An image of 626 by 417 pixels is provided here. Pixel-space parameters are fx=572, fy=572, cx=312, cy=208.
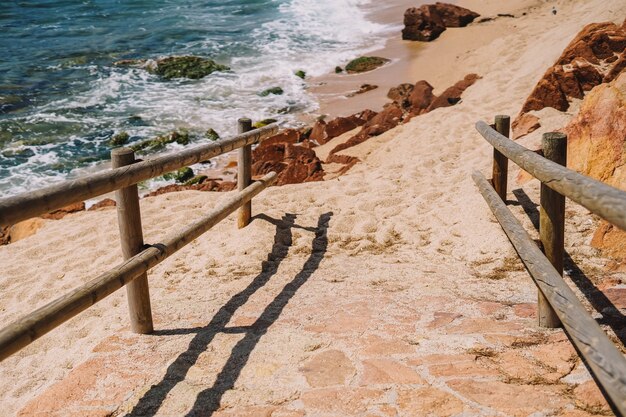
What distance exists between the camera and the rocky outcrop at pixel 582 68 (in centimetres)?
773

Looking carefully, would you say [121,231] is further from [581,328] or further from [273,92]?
[273,92]

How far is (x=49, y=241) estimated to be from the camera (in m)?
6.52

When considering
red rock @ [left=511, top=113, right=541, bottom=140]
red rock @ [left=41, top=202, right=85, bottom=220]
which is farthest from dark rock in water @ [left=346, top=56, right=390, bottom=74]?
red rock @ [left=41, top=202, right=85, bottom=220]

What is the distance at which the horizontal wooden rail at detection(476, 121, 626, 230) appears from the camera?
2156mm

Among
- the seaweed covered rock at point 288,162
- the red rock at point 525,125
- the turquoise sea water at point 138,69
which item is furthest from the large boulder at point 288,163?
the turquoise sea water at point 138,69

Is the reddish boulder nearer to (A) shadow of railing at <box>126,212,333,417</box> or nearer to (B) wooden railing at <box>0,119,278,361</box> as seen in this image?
(A) shadow of railing at <box>126,212,333,417</box>

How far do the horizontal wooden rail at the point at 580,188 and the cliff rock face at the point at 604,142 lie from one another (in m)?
1.18

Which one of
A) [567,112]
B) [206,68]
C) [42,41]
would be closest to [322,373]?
[567,112]

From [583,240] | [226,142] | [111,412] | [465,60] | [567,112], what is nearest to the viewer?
[111,412]

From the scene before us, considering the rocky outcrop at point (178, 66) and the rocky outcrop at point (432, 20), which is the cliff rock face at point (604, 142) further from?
the rocky outcrop at point (178, 66)

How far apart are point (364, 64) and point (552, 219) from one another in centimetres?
1263

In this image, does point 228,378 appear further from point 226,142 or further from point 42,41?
point 42,41

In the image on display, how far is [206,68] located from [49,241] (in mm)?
10942

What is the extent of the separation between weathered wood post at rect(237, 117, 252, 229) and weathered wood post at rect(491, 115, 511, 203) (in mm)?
2514
